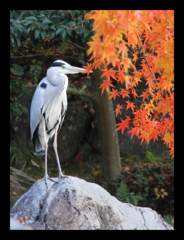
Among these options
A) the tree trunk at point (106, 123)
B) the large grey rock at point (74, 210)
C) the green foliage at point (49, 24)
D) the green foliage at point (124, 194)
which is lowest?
the green foliage at point (124, 194)

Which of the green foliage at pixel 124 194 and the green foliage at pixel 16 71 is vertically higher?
the green foliage at pixel 16 71

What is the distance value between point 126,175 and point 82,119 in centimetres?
142

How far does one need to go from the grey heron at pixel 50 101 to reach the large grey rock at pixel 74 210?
275 mm

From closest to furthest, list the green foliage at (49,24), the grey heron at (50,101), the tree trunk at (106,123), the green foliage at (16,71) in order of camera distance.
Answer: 1. the grey heron at (50,101)
2. the green foliage at (49,24)
3. the tree trunk at (106,123)
4. the green foliage at (16,71)

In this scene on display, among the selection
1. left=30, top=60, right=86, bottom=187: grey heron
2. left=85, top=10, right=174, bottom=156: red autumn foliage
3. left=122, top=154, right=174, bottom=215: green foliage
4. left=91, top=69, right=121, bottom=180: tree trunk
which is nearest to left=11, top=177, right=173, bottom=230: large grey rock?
left=30, top=60, right=86, bottom=187: grey heron

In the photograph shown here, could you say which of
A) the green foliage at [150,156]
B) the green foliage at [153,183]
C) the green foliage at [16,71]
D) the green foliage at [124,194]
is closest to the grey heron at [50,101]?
the green foliage at [124,194]

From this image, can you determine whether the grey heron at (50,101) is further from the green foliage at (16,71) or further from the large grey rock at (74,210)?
the green foliage at (16,71)

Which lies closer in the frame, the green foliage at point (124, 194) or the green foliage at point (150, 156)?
the green foliage at point (124, 194)

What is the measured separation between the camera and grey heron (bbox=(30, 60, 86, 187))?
175 inches

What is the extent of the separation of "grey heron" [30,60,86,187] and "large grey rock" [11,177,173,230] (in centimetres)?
27

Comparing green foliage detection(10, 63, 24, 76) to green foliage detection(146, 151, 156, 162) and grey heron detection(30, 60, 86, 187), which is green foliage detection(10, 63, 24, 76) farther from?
green foliage detection(146, 151, 156, 162)

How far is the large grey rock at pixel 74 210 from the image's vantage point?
3959mm

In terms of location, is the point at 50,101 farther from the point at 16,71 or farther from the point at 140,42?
the point at 16,71
